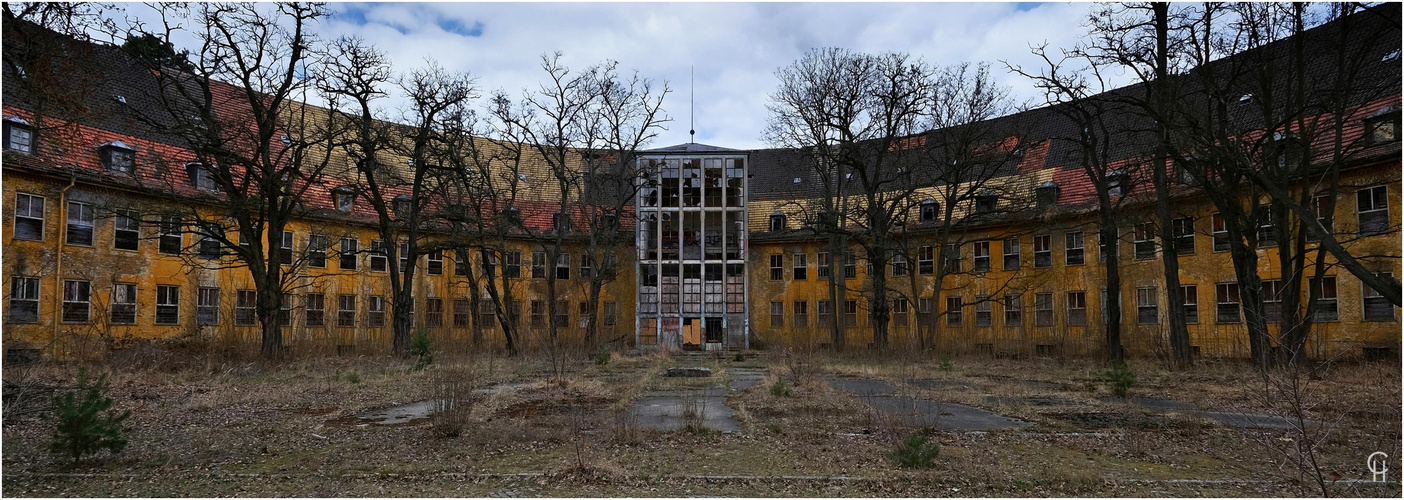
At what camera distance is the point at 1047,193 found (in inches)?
1410

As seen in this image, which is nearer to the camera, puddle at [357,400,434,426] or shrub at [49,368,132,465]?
shrub at [49,368,132,465]

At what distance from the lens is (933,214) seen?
130ft

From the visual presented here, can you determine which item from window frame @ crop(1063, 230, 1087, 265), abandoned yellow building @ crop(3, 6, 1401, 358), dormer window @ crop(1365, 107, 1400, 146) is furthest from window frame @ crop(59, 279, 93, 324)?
dormer window @ crop(1365, 107, 1400, 146)

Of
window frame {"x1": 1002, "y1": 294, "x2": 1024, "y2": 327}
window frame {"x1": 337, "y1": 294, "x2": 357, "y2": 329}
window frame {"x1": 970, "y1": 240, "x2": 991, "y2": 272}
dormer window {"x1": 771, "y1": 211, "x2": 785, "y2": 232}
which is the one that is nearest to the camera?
window frame {"x1": 337, "y1": 294, "x2": 357, "y2": 329}

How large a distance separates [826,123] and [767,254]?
12772 millimetres

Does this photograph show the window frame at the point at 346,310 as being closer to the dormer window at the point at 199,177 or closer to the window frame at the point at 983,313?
the dormer window at the point at 199,177

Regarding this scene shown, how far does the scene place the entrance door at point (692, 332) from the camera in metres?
41.2

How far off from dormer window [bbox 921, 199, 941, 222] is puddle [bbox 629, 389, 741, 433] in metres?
26.5

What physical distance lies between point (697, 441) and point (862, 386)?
8.36 meters

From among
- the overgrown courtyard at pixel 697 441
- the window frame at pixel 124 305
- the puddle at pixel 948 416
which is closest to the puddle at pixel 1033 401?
the overgrown courtyard at pixel 697 441

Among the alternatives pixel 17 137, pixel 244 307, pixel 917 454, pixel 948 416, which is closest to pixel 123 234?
pixel 17 137

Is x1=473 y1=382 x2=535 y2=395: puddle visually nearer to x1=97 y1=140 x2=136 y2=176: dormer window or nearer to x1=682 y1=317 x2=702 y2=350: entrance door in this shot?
x1=97 y1=140 x2=136 y2=176: dormer window

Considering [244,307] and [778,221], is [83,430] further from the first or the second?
[778,221]

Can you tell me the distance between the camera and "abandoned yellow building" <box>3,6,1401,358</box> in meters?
25.0
